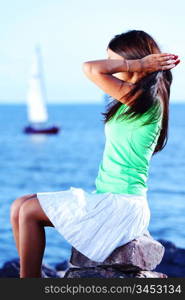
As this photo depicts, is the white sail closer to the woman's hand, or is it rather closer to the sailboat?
the sailboat

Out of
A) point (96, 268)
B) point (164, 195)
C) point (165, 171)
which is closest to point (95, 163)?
point (165, 171)

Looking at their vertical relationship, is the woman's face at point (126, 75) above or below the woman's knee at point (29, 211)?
above

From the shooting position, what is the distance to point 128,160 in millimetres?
2963

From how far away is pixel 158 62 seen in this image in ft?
9.57

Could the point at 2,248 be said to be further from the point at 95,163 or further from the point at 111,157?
the point at 95,163

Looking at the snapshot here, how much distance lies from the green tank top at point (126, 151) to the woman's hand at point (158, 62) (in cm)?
15

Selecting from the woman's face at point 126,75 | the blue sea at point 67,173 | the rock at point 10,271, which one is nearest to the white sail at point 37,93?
the blue sea at point 67,173

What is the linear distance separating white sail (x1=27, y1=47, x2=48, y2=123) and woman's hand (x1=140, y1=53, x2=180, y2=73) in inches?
1135

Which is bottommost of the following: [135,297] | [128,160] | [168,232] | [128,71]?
[168,232]

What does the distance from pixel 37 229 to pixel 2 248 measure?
39.5ft

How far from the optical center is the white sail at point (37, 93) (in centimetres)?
3161

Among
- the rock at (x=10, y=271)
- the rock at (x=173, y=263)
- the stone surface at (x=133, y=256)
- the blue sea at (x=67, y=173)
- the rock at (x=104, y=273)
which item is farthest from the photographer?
the blue sea at (x=67, y=173)

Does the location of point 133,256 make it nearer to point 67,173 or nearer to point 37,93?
point 67,173

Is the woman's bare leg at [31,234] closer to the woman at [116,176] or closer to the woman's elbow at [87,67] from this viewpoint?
the woman at [116,176]
